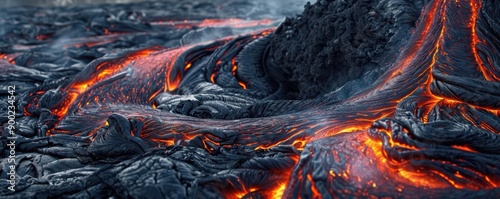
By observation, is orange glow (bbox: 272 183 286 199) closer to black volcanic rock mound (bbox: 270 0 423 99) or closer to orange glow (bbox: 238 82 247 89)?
black volcanic rock mound (bbox: 270 0 423 99)

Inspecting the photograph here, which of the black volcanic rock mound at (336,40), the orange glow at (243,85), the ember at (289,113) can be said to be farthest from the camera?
the orange glow at (243,85)

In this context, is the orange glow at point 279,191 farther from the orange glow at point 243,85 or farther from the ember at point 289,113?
the orange glow at point 243,85

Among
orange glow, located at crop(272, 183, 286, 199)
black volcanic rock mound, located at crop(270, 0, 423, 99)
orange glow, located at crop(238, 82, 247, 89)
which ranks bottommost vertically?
orange glow, located at crop(272, 183, 286, 199)

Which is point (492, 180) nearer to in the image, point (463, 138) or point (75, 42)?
point (463, 138)

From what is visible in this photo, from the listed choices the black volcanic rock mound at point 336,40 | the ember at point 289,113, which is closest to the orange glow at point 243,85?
the ember at point 289,113

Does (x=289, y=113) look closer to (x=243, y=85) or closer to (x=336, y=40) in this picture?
(x=336, y=40)

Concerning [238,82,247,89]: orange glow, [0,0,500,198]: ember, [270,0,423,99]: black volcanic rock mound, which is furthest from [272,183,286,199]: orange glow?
[238,82,247,89]: orange glow

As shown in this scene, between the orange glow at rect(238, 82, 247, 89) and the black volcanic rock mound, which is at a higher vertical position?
the black volcanic rock mound

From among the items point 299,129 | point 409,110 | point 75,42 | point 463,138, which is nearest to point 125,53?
point 75,42
